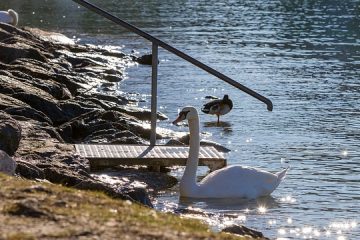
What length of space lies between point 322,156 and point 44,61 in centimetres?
1195

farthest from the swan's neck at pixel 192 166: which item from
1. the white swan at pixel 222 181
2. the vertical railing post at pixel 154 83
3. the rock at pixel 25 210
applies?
the rock at pixel 25 210

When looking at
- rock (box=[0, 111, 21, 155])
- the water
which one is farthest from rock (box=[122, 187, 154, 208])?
rock (box=[0, 111, 21, 155])

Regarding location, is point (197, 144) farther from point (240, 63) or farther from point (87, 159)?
point (240, 63)

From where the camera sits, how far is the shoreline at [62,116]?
11477 millimetres

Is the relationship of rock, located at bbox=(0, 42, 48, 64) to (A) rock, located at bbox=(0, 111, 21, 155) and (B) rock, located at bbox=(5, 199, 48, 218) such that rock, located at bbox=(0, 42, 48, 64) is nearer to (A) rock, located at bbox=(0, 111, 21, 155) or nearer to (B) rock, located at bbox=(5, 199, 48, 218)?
(A) rock, located at bbox=(0, 111, 21, 155)

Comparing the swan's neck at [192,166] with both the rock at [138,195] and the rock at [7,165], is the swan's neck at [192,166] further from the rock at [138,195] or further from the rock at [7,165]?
the rock at [7,165]

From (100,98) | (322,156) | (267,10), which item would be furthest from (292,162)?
(267,10)

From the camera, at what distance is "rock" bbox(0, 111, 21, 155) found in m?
11.5

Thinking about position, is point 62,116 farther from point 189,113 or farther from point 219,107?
point 189,113

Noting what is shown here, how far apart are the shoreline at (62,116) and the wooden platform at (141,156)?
21cm

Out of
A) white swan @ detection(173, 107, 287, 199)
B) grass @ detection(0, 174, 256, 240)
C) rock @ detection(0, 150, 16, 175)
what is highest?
grass @ detection(0, 174, 256, 240)

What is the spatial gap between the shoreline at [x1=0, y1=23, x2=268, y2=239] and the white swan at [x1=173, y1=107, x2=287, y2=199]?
63cm

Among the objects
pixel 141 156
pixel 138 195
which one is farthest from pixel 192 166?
pixel 138 195

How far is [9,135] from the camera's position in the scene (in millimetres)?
11617
